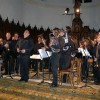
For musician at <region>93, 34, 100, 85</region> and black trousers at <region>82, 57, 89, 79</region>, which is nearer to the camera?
musician at <region>93, 34, 100, 85</region>

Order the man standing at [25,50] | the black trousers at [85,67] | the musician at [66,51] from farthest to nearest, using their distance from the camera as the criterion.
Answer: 1. the black trousers at [85,67]
2. the man standing at [25,50]
3. the musician at [66,51]

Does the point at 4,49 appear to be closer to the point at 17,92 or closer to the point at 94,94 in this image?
the point at 17,92

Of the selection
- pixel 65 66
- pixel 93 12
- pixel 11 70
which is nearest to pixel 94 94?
pixel 65 66

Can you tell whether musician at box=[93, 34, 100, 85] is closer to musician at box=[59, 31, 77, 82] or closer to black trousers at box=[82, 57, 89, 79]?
black trousers at box=[82, 57, 89, 79]

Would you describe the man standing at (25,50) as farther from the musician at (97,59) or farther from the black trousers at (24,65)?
the musician at (97,59)

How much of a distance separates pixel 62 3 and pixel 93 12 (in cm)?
229

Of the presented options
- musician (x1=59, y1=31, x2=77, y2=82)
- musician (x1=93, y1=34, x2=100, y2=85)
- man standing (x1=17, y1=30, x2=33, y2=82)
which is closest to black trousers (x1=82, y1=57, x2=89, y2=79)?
musician (x1=93, y1=34, x2=100, y2=85)

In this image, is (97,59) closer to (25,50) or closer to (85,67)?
(85,67)

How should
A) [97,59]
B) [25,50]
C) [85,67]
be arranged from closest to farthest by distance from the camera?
[97,59]
[25,50]
[85,67]

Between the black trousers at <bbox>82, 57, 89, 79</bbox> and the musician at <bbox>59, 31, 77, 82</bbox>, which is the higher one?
the musician at <bbox>59, 31, 77, 82</bbox>

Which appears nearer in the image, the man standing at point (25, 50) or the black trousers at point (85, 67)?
the man standing at point (25, 50)

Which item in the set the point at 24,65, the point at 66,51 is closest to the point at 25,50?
the point at 24,65

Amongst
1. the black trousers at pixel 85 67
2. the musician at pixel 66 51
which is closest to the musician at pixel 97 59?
the black trousers at pixel 85 67

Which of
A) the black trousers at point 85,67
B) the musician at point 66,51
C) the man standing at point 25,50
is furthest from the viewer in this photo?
the black trousers at point 85,67
